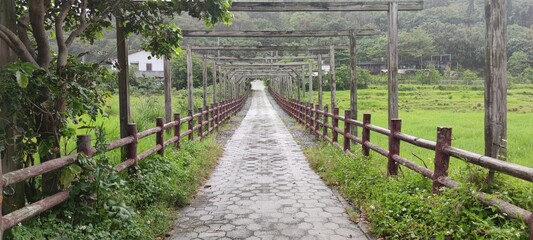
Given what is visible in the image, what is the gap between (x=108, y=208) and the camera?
11.9 feet

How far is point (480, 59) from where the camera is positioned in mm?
68812

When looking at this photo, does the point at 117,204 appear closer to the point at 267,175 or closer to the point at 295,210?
the point at 295,210

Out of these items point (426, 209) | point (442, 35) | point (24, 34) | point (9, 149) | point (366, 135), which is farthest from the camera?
point (442, 35)

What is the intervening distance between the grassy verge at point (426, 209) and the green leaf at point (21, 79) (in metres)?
3.16

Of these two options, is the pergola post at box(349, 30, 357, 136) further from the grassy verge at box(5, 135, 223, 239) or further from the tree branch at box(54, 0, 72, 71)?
the tree branch at box(54, 0, 72, 71)

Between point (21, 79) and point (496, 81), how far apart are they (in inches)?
153

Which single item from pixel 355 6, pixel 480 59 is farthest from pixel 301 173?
pixel 480 59

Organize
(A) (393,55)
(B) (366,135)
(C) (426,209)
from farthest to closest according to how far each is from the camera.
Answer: (A) (393,55)
(B) (366,135)
(C) (426,209)

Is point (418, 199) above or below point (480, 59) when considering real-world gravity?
below

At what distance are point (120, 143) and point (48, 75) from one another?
1.43 meters

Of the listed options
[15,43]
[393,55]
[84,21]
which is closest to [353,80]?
[393,55]

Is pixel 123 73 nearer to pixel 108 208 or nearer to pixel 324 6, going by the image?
pixel 108 208

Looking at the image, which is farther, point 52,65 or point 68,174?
point 52,65

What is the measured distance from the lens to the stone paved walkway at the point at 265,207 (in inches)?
167
